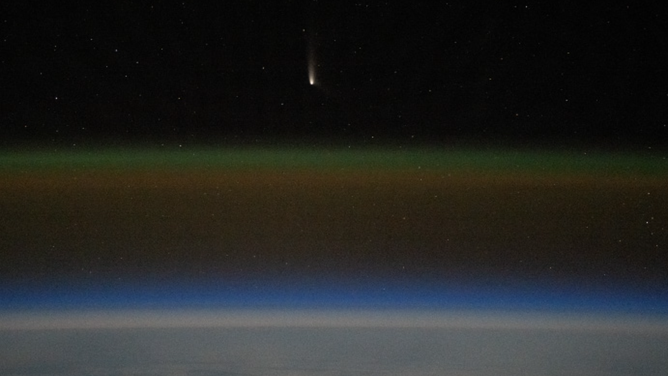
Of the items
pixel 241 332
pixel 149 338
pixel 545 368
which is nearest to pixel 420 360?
pixel 545 368

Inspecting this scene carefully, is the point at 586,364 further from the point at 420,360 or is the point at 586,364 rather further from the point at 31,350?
the point at 31,350

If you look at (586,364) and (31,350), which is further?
(31,350)

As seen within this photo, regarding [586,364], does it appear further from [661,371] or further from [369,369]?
[369,369]

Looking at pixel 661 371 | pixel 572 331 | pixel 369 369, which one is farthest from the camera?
pixel 572 331

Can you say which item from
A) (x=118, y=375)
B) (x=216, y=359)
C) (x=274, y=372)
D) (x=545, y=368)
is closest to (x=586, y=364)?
(x=545, y=368)

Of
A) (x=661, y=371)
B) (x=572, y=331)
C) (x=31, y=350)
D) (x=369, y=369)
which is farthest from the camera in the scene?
(x=572, y=331)

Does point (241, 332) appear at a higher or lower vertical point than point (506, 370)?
higher

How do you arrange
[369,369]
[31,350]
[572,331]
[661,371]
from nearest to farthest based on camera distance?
[661,371] → [369,369] → [31,350] → [572,331]

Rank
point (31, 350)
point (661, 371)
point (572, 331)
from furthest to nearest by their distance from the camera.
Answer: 1. point (572, 331)
2. point (31, 350)
3. point (661, 371)

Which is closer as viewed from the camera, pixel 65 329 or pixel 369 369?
pixel 369 369
